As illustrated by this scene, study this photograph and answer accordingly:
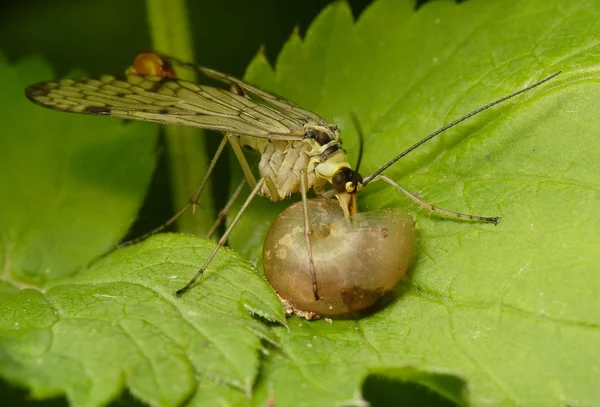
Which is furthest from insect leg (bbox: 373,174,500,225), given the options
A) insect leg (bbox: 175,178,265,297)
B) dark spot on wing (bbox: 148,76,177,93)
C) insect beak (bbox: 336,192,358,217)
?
dark spot on wing (bbox: 148,76,177,93)

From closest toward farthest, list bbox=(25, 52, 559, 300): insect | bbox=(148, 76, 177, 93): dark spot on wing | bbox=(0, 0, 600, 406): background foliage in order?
bbox=(0, 0, 600, 406): background foliage, bbox=(25, 52, 559, 300): insect, bbox=(148, 76, 177, 93): dark spot on wing

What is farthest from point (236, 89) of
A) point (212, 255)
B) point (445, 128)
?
point (445, 128)

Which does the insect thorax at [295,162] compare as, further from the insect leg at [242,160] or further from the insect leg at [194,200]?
the insect leg at [194,200]

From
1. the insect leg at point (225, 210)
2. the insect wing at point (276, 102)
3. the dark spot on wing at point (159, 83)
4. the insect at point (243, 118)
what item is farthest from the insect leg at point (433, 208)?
the dark spot on wing at point (159, 83)

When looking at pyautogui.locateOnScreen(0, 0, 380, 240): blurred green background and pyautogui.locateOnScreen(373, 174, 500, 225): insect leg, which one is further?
pyautogui.locateOnScreen(0, 0, 380, 240): blurred green background

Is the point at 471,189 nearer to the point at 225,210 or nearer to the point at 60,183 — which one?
the point at 225,210

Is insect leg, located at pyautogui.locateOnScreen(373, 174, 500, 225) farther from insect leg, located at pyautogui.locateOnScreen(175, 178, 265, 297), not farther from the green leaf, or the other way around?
insect leg, located at pyautogui.locateOnScreen(175, 178, 265, 297)

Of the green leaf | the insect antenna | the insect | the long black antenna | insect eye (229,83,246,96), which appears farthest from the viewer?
insect eye (229,83,246,96)
